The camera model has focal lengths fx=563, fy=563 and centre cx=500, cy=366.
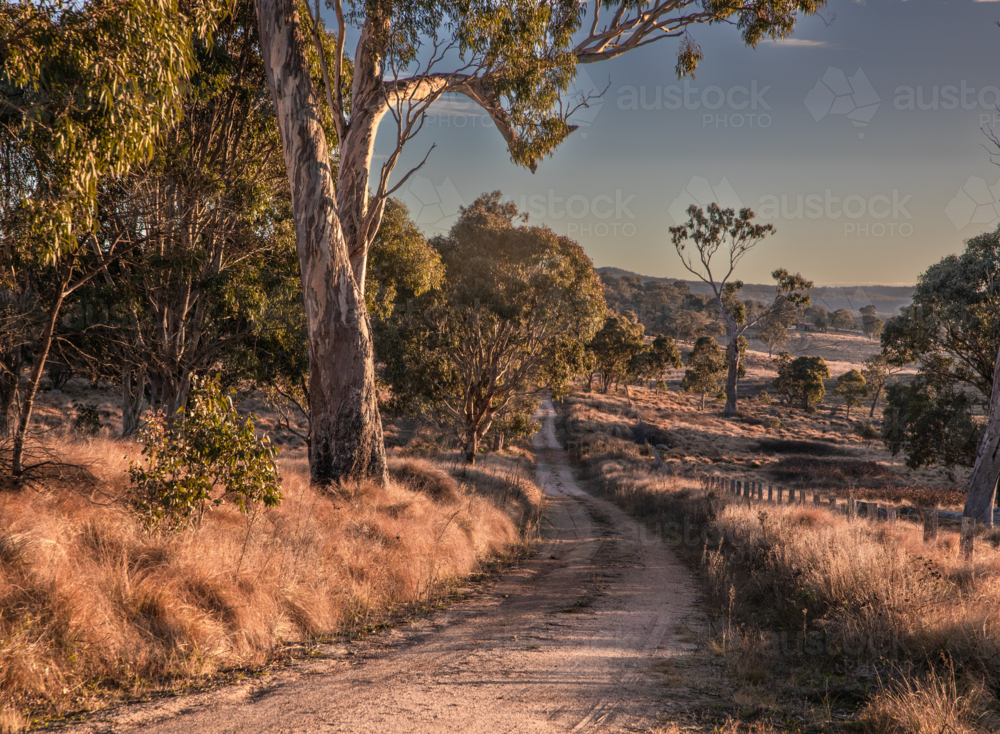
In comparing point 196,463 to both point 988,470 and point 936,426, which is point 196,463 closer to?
point 988,470

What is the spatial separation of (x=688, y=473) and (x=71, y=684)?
1079 inches

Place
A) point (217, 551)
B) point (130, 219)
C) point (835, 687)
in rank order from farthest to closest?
point (130, 219), point (217, 551), point (835, 687)

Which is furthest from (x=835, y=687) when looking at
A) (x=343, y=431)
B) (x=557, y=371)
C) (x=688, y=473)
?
(x=688, y=473)

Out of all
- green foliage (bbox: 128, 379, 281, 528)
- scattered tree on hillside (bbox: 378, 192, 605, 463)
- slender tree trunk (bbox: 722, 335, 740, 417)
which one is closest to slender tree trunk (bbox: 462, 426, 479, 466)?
scattered tree on hillside (bbox: 378, 192, 605, 463)

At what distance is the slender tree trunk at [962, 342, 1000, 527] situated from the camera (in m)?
15.5

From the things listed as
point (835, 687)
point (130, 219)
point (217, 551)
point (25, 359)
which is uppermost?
point (130, 219)

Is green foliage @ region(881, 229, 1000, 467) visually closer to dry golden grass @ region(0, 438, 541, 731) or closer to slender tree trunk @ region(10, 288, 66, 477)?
dry golden grass @ region(0, 438, 541, 731)

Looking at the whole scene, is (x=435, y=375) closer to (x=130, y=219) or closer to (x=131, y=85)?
(x=130, y=219)

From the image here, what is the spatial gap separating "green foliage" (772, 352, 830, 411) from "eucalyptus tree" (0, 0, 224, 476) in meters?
68.4

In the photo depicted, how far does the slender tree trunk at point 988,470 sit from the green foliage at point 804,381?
51.0 m

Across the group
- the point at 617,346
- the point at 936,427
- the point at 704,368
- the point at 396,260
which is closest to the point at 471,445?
the point at 396,260

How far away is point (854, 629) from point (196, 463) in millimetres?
6834

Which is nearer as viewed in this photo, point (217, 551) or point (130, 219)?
point (217, 551)

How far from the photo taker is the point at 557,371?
23.1 meters
